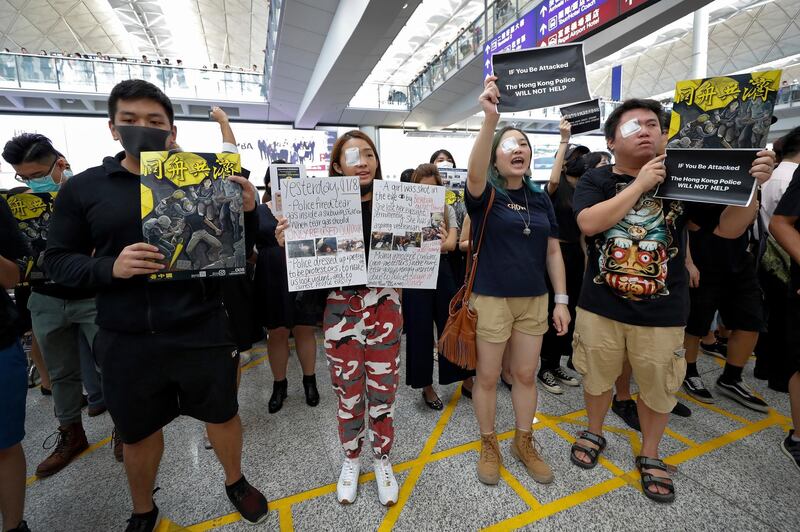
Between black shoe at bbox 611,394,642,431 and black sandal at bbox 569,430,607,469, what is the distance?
0.46 metres

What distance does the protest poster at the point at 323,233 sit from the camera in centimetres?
169

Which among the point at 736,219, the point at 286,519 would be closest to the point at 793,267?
the point at 736,219

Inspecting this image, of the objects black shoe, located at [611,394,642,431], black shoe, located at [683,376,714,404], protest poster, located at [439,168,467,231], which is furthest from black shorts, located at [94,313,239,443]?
black shoe, located at [683,376,714,404]

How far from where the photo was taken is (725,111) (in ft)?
5.24

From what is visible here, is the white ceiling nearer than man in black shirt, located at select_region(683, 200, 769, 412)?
No

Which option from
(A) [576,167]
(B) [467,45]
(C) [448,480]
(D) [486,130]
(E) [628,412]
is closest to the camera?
(D) [486,130]

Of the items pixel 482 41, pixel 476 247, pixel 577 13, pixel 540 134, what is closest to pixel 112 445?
pixel 476 247

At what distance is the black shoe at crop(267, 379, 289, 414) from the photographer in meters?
2.93

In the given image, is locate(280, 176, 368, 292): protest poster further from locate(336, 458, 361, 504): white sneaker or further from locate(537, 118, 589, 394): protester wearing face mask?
locate(537, 118, 589, 394): protester wearing face mask

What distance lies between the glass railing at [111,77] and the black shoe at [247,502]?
986 cm

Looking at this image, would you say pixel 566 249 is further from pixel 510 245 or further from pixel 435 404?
pixel 435 404

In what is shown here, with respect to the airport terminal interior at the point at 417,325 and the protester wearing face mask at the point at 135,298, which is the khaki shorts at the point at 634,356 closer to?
the airport terminal interior at the point at 417,325

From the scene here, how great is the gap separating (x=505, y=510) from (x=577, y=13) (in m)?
5.97

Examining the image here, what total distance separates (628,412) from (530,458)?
1081 mm
